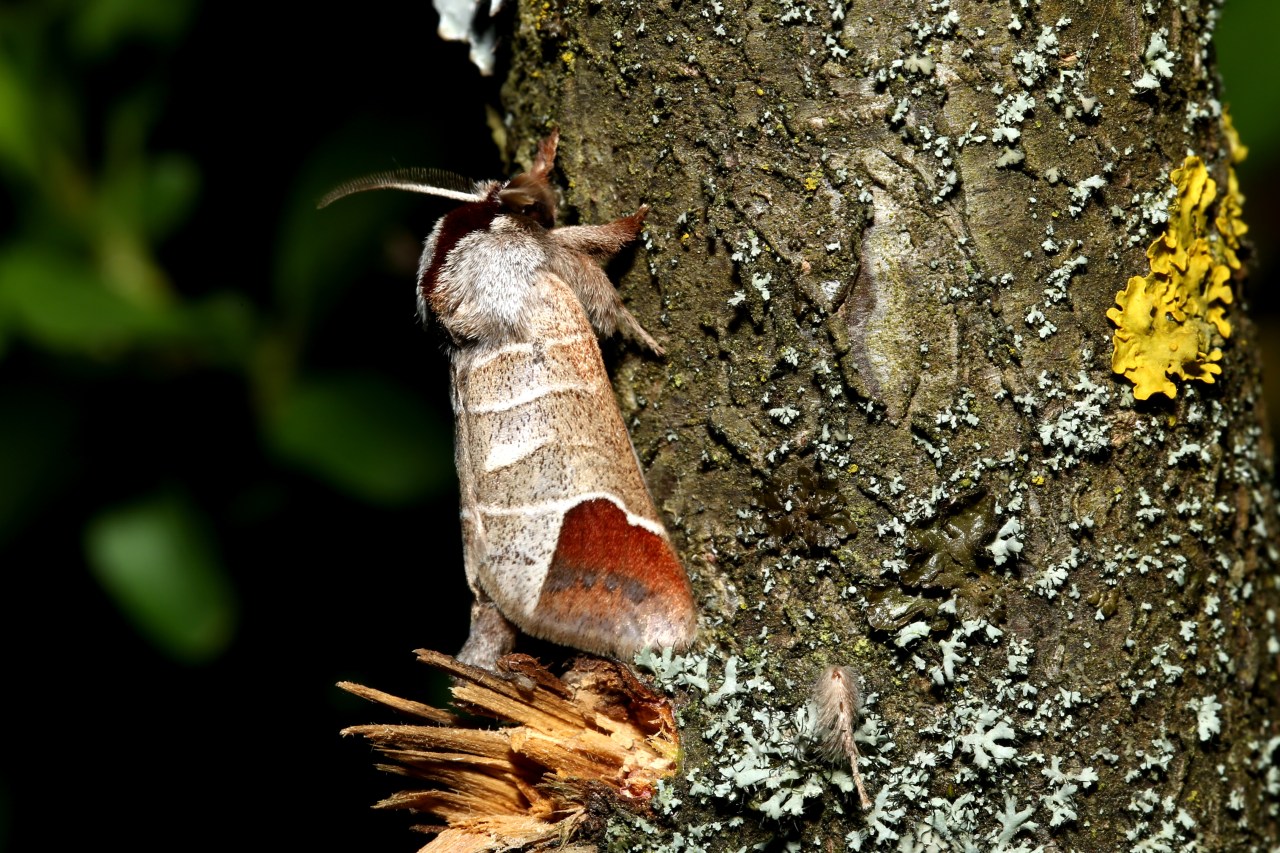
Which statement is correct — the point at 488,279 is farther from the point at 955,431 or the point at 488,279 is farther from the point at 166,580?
the point at 166,580

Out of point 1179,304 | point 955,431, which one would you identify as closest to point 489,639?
point 955,431

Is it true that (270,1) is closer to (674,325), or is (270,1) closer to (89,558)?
(89,558)

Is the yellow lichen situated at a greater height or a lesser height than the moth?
greater

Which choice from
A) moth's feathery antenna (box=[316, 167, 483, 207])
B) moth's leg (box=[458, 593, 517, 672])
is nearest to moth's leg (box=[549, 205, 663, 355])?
moth's feathery antenna (box=[316, 167, 483, 207])

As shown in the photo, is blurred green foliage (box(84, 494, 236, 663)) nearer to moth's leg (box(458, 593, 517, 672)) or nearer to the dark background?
the dark background

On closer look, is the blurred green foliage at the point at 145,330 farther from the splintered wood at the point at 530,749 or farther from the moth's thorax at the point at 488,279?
the splintered wood at the point at 530,749

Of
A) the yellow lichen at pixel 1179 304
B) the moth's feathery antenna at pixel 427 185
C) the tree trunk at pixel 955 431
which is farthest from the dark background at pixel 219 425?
the yellow lichen at pixel 1179 304
